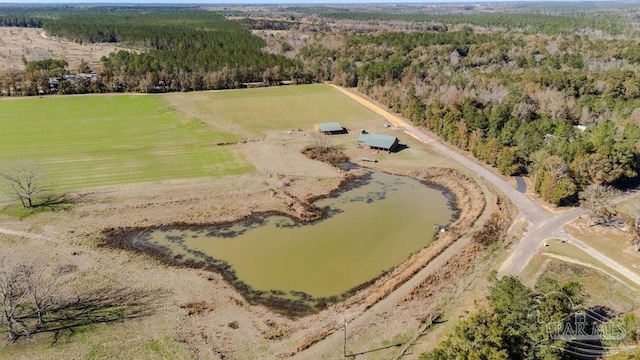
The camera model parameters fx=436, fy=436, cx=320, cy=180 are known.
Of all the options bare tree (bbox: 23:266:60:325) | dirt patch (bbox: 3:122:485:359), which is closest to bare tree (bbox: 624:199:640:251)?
dirt patch (bbox: 3:122:485:359)

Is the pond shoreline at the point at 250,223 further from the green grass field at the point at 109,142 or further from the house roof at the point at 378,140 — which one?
the green grass field at the point at 109,142

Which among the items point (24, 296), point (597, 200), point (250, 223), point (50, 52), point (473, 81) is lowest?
point (250, 223)

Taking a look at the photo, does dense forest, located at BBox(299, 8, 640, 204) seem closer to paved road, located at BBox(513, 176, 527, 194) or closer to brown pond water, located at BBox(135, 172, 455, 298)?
paved road, located at BBox(513, 176, 527, 194)

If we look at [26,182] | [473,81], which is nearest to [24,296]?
[26,182]
